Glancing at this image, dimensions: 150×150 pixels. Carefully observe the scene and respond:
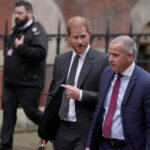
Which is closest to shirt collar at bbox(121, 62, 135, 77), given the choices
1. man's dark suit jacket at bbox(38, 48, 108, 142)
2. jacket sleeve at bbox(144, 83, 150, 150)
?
jacket sleeve at bbox(144, 83, 150, 150)

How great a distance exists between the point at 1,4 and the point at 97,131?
18.4 ft

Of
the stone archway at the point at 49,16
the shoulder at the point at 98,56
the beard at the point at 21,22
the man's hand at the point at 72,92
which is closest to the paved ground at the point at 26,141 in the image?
the beard at the point at 21,22

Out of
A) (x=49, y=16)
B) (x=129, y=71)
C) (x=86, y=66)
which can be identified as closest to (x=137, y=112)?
(x=129, y=71)

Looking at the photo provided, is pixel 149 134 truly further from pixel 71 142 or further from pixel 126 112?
pixel 71 142

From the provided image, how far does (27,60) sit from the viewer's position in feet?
22.2

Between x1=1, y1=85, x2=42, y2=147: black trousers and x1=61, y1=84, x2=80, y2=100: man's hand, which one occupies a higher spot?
x1=61, y1=84, x2=80, y2=100: man's hand

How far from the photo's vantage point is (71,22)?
Result: 467 centimetres

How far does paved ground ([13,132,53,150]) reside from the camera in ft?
24.8

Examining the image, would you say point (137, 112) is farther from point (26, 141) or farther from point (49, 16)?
point (49, 16)

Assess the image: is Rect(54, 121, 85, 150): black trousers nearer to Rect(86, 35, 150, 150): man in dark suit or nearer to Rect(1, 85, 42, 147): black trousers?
Rect(86, 35, 150, 150): man in dark suit

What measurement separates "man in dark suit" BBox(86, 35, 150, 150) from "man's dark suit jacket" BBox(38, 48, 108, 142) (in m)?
0.28

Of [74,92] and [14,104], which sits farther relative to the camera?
[14,104]

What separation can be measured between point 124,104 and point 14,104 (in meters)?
3.00

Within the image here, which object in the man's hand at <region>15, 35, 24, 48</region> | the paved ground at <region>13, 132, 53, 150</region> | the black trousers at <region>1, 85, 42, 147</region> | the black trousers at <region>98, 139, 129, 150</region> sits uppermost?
the man's hand at <region>15, 35, 24, 48</region>
